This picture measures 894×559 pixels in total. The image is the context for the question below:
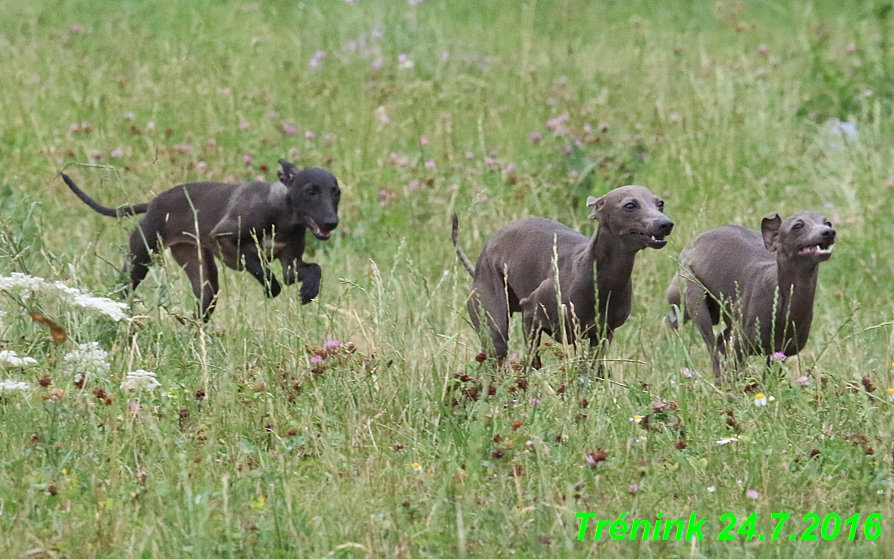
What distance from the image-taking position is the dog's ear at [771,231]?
568 centimetres

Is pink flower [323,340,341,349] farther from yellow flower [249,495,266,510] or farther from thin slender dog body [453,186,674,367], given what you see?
yellow flower [249,495,266,510]

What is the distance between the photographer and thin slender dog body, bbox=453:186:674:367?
5.36 meters

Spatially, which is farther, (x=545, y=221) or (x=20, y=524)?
(x=545, y=221)

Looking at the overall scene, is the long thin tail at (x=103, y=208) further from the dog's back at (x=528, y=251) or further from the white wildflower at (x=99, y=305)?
the white wildflower at (x=99, y=305)

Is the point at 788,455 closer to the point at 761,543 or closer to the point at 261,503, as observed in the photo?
the point at 761,543

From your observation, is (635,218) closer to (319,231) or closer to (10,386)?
(319,231)

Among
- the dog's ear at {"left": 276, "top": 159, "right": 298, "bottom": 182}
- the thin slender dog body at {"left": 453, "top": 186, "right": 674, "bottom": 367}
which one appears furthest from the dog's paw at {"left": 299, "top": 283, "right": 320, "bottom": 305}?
the thin slender dog body at {"left": 453, "top": 186, "right": 674, "bottom": 367}

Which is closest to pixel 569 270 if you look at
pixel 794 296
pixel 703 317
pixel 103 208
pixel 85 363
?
pixel 703 317

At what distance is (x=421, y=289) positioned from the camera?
711 cm

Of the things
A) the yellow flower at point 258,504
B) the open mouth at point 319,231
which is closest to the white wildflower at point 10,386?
the yellow flower at point 258,504

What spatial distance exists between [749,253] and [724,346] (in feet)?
1.69

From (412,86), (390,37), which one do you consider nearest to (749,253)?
(412,86)

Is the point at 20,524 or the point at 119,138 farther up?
the point at 20,524

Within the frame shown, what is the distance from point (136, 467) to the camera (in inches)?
165
